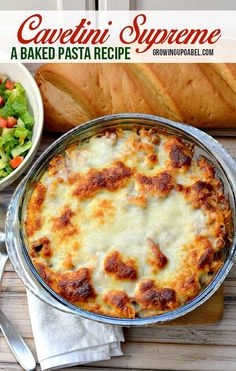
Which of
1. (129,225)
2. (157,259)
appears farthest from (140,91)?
(157,259)

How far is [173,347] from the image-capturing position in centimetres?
218

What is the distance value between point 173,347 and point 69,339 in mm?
368

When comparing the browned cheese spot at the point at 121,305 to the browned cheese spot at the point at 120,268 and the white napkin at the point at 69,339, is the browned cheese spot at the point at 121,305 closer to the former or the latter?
the browned cheese spot at the point at 120,268

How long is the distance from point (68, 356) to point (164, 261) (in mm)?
549

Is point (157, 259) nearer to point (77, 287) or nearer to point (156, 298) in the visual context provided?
point (156, 298)

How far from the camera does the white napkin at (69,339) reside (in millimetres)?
2123

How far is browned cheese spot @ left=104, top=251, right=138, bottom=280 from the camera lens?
185cm

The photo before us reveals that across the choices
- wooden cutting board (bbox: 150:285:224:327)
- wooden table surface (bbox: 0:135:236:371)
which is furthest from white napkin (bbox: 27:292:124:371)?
wooden cutting board (bbox: 150:285:224:327)

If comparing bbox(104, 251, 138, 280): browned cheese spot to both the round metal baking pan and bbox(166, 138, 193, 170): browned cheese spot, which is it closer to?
the round metal baking pan

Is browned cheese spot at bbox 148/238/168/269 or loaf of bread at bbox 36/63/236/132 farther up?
loaf of bread at bbox 36/63/236/132

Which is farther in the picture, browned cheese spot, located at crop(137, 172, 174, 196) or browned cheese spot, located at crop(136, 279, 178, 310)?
browned cheese spot, located at crop(137, 172, 174, 196)

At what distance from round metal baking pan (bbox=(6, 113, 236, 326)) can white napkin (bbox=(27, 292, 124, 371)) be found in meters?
0.28

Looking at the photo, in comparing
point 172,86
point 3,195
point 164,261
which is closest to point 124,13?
point 172,86

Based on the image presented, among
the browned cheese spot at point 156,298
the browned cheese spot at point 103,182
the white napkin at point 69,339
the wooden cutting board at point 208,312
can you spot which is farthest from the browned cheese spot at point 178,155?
the white napkin at point 69,339
